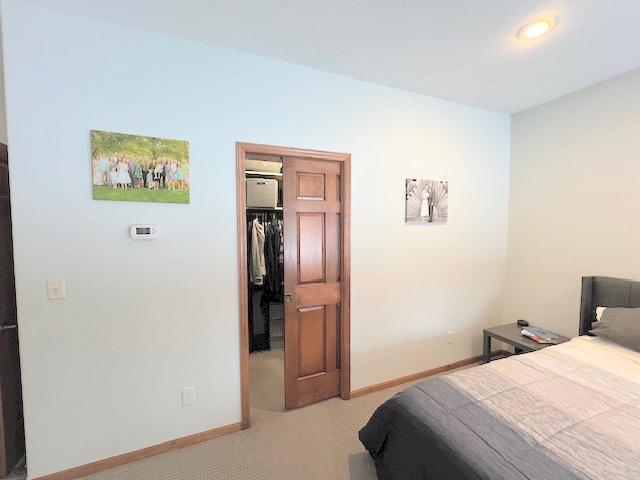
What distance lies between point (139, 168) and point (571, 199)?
343cm

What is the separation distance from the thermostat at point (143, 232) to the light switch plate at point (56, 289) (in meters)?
0.44

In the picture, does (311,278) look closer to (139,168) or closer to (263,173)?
(139,168)

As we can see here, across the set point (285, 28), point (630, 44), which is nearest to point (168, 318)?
point (285, 28)

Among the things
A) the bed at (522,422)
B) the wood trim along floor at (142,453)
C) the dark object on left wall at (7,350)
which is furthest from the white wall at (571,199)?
the dark object on left wall at (7,350)

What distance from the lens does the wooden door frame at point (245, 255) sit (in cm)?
193

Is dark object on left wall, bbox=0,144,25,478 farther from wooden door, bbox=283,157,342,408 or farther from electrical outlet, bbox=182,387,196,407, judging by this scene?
wooden door, bbox=283,157,342,408

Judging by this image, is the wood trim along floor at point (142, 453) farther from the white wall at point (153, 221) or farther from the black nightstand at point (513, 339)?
the black nightstand at point (513, 339)

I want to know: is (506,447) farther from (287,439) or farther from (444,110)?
(444,110)

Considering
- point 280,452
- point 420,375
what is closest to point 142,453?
point 280,452

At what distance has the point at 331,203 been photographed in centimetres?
225

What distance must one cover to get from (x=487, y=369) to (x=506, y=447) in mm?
641

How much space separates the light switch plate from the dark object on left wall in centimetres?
31

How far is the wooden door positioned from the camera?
7.08ft

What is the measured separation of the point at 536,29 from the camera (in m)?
1.62
